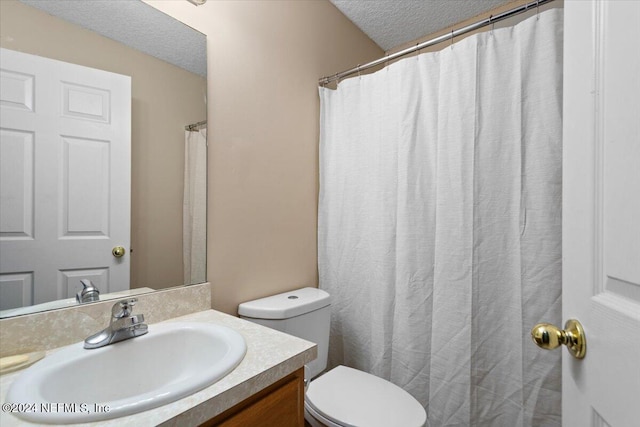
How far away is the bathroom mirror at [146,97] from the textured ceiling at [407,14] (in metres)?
1.14

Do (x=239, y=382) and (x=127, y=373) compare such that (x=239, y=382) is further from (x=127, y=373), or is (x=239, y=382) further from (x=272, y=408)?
(x=127, y=373)

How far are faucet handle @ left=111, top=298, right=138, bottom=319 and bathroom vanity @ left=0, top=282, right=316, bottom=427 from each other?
0.14 m

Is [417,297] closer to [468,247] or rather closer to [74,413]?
[468,247]

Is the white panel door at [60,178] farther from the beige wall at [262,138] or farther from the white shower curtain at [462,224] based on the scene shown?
the white shower curtain at [462,224]

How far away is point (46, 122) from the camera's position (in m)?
0.86

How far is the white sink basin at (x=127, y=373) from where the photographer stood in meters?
0.56

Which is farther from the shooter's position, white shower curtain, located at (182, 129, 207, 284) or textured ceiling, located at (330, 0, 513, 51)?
textured ceiling, located at (330, 0, 513, 51)

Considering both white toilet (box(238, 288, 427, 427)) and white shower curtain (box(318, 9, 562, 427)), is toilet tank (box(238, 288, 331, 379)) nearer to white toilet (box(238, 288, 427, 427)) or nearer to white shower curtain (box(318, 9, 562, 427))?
white toilet (box(238, 288, 427, 427))

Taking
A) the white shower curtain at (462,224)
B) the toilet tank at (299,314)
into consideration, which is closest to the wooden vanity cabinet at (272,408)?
the toilet tank at (299,314)

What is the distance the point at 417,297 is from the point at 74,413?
1.22 metres

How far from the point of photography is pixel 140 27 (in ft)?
3.43

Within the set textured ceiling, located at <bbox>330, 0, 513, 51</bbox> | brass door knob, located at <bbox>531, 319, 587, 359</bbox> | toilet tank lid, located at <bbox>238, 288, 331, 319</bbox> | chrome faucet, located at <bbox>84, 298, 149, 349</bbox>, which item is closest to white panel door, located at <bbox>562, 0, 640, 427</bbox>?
brass door knob, located at <bbox>531, 319, 587, 359</bbox>

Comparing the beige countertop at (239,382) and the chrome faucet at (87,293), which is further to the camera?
the chrome faucet at (87,293)

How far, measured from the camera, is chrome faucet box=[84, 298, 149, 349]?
0.83 m
